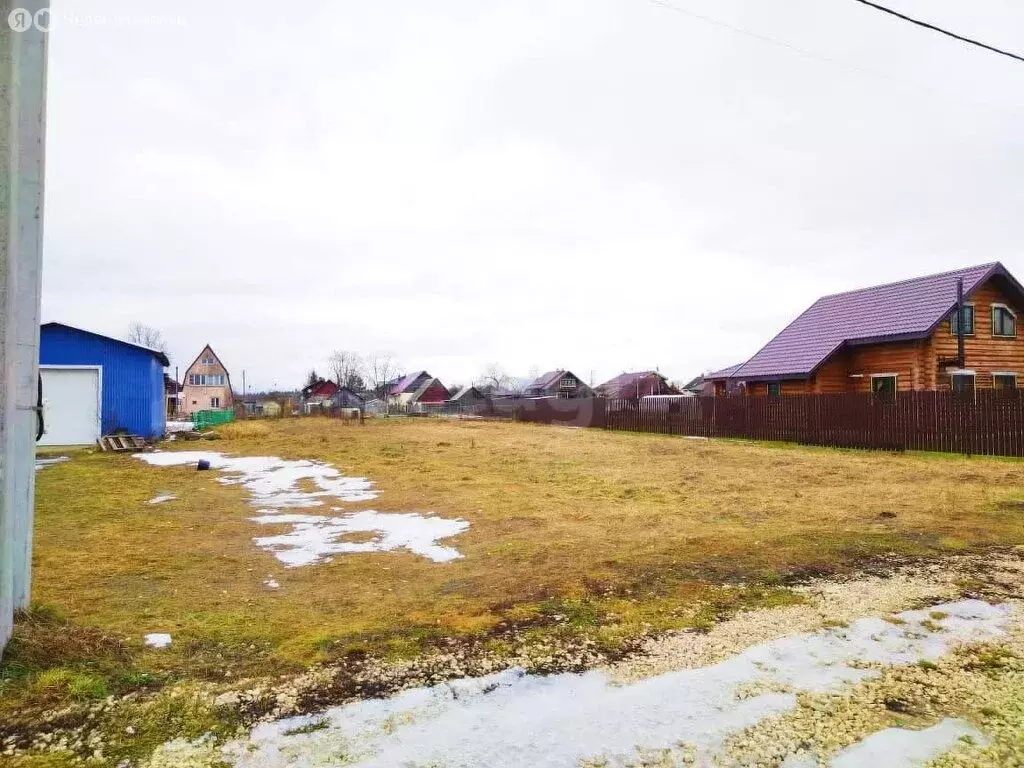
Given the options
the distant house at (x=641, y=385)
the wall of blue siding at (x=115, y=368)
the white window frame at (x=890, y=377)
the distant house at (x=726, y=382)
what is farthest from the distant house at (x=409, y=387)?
the white window frame at (x=890, y=377)

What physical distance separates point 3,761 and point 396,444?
16768mm

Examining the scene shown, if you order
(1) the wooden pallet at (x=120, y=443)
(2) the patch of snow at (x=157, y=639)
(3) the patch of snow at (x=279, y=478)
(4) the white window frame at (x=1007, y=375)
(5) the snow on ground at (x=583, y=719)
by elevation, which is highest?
(4) the white window frame at (x=1007, y=375)

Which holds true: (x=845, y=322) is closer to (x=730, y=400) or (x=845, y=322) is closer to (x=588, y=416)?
(x=730, y=400)

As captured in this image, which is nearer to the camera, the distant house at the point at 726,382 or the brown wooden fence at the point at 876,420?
the brown wooden fence at the point at 876,420

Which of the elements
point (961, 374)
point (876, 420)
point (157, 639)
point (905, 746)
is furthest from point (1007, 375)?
point (157, 639)

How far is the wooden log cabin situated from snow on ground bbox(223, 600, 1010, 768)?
1921cm

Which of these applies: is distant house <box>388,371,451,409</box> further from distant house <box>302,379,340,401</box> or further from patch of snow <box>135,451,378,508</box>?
patch of snow <box>135,451,378,508</box>

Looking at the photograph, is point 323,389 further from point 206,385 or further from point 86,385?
point 86,385

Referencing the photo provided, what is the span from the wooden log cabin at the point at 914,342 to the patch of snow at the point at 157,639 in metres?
21.0

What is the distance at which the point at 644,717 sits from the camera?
8.84 feet

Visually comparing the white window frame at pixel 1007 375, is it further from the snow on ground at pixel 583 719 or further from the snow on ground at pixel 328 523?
the snow on ground at pixel 583 719

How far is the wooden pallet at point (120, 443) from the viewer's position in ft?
54.2

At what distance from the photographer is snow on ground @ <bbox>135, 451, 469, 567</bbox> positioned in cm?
587

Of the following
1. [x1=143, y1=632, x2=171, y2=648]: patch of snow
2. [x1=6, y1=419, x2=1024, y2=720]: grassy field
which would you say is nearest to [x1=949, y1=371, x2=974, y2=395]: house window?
[x1=6, y1=419, x2=1024, y2=720]: grassy field
